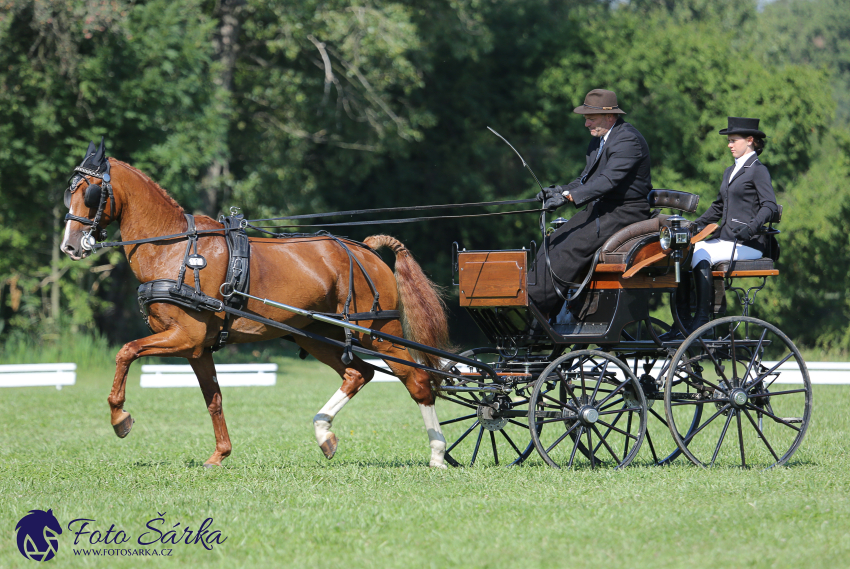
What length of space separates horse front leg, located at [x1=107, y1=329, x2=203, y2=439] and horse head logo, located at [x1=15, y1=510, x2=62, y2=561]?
1262 millimetres

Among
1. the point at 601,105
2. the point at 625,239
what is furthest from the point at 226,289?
the point at 601,105

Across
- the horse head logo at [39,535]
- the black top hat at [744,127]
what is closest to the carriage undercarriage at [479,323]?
the black top hat at [744,127]

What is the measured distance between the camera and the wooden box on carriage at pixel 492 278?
6781 millimetres

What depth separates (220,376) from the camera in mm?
15672

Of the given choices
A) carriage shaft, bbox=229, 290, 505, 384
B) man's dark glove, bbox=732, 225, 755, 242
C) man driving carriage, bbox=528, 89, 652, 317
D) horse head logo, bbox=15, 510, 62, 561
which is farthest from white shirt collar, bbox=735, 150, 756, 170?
horse head logo, bbox=15, 510, 62, 561

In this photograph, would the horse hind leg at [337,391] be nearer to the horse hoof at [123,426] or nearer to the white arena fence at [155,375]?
the horse hoof at [123,426]

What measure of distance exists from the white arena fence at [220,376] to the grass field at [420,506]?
20.7 feet

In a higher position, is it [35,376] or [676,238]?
[676,238]

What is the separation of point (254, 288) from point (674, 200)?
3224 mm

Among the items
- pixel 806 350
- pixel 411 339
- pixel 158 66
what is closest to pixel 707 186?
pixel 806 350

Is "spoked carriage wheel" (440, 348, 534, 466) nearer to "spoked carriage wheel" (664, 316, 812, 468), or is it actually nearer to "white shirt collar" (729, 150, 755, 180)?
"spoked carriage wheel" (664, 316, 812, 468)

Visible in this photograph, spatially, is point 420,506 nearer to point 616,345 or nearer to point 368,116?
point 616,345

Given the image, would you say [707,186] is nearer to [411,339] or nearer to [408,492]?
[411,339]

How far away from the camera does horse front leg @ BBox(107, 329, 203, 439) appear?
6590 millimetres
